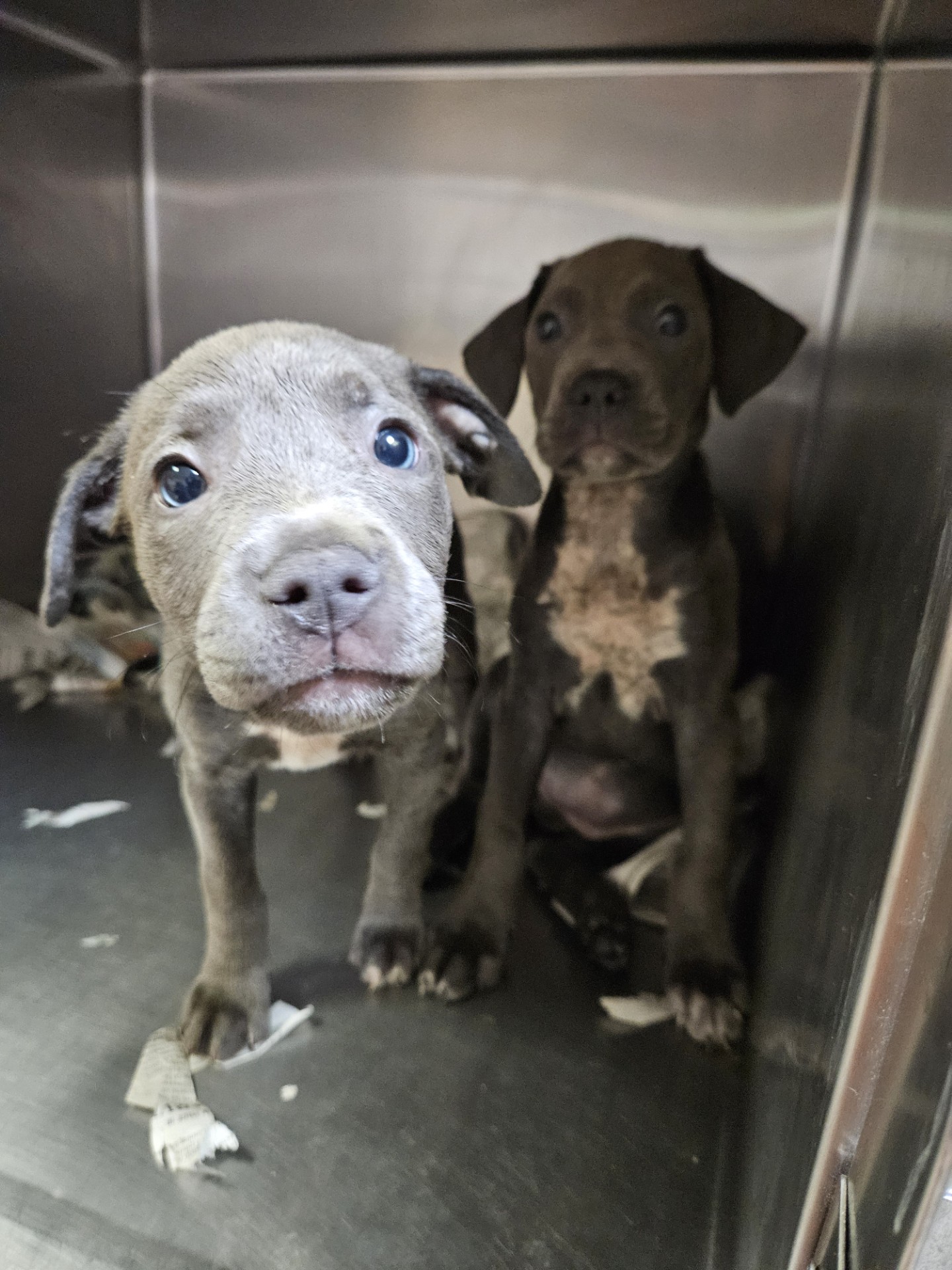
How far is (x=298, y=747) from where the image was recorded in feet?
4.95

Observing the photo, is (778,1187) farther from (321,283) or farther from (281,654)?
(321,283)

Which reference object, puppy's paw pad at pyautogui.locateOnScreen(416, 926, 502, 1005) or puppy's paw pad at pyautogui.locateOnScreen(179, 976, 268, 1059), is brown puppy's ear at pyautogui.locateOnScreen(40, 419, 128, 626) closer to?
puppy's paw pad at pyautogui.locateOnScreen(179, 976, 268, 1059)

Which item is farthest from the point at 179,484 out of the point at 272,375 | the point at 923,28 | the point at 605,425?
the point at 923,28

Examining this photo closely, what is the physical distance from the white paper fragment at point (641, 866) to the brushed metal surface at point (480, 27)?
1.75 metres

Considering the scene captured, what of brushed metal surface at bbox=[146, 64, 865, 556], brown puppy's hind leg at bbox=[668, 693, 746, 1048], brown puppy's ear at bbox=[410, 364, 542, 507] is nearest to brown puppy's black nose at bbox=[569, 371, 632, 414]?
brown puppy's ear at bbox=[410, 364, 542, 507]

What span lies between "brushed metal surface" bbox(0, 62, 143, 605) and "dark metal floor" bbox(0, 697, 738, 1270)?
917 mm

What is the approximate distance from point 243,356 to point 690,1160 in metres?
1.26

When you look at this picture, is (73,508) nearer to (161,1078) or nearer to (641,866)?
(161,1078)

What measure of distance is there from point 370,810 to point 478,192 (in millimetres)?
1609

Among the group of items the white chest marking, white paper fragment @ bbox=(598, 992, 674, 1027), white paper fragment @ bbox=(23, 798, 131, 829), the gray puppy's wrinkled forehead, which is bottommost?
white paper fragment @ bbox=(598, 992, 674, 1027)

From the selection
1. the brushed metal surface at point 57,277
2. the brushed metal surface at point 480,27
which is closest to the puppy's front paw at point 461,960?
the brushed metal surface at point 57,277

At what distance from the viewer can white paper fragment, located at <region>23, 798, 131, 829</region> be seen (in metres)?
1.80

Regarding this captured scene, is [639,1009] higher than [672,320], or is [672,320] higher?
[672,320]

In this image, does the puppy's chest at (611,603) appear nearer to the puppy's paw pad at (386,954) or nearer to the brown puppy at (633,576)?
the brown puppy at (633,576)
